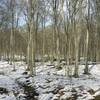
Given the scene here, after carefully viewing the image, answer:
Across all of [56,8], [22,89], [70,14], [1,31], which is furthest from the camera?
[1,31]

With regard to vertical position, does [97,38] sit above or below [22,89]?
above

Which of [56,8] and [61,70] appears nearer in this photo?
[61,70]

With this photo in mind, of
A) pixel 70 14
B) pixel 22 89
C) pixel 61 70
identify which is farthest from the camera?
pixel 61 70

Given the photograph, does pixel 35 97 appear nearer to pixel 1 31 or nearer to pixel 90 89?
pixel 90 89

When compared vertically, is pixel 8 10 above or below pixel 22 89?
above

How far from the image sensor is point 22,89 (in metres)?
17.0

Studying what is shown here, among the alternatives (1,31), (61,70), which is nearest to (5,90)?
(61,70)

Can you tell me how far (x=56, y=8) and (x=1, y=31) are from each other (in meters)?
21.5

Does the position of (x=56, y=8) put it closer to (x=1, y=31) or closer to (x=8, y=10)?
(x=8, y=10)

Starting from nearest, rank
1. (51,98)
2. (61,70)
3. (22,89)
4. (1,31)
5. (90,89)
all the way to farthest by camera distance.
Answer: (51,98) < (90,89) < (22,89) < (61,70) < (1,31)

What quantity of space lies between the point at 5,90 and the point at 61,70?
51.0 feet

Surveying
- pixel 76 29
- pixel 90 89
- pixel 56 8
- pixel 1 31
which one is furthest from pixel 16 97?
pixel 1 31

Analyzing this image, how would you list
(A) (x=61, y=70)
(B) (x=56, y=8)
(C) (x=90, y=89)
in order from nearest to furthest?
(C) (x=90, y=89) → (A) (x=61, y=70) → (B) (x=56, y=8)

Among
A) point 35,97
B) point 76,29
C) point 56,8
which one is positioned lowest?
point 35,97
